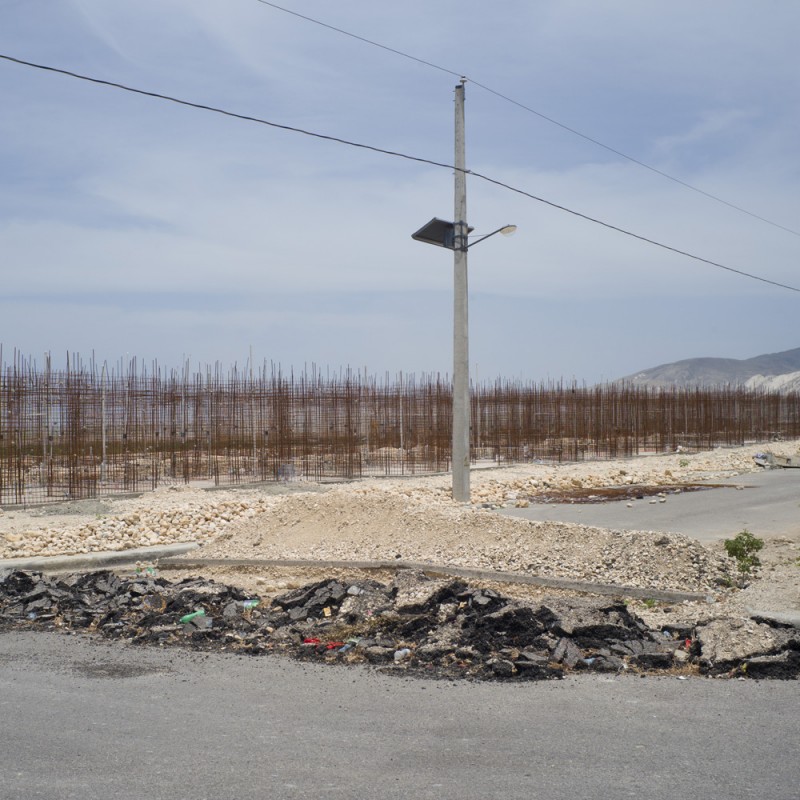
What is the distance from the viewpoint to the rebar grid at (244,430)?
16781 millimetres

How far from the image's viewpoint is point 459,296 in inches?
576

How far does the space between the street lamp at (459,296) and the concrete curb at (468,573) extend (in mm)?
5279

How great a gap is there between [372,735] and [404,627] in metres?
1.99

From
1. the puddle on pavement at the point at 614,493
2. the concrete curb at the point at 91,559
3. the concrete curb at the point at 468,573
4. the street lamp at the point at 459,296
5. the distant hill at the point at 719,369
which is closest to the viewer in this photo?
the concrete curb at the point at 468,573

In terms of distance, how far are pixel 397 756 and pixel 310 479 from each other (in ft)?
55.0

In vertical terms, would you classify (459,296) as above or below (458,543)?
above

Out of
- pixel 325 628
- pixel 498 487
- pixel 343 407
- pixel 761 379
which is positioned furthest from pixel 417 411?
pixel 761 379

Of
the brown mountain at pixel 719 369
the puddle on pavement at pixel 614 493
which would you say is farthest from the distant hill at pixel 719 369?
the puddle on pavement at pixel 614 493

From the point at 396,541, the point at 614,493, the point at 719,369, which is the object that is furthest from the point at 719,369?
the point at 396,541

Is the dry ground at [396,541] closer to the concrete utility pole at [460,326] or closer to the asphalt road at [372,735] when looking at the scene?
the concrete utility pole at [460,326]

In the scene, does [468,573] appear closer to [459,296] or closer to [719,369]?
[459,296]

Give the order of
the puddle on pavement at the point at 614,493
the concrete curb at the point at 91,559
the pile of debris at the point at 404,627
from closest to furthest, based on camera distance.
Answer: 1. the pile of debris at the point at 404,627
2. the concrete curb at the point at 91,559
3. the puddle on pavement at the point at 614,493

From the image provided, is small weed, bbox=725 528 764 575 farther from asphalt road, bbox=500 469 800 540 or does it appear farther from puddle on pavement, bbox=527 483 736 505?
puddle on pavement, bbox=527 483 736 505

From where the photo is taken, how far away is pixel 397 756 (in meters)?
4.15
